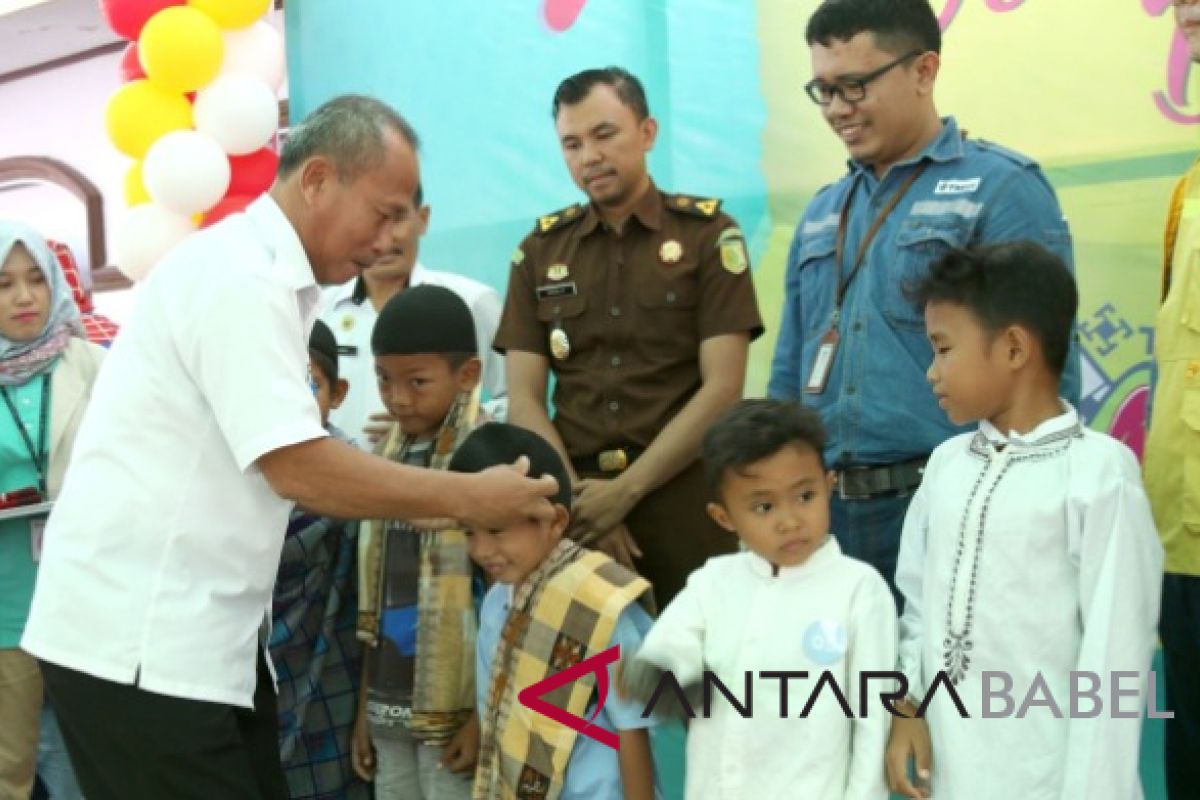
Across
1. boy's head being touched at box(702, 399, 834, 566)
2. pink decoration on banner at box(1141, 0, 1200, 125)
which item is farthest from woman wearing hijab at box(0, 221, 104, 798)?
pink decoration on banner at box(1141, 0, 1200, 125)

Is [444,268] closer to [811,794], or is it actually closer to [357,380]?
[357,380]

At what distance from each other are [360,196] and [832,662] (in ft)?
3.18

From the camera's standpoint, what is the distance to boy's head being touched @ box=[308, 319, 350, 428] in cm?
289

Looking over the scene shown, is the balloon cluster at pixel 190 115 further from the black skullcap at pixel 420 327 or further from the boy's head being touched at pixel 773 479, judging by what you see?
the boy's head being touched at pixel 773 479

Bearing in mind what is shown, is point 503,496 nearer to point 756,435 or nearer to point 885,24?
point 756,435

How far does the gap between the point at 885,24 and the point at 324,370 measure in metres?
1.31

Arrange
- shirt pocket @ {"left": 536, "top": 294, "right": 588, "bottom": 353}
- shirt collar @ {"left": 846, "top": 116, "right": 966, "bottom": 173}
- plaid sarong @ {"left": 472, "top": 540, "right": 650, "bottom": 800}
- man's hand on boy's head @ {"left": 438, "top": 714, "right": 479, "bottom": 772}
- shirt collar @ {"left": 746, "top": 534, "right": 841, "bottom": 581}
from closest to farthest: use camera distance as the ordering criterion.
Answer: shirt collar @ {"left": 746, "top": 534, "right": 841, "bottom": 581} < plaid sarong @ {"left": 472, "top": 540, "right": 650, "bottom": 800} < shirt collar @ {"left": 846, "top": 116, "right": 966, "bottom": 173} < man's hand on boy's head @ {"left": 438, "top": 714, "right": 479, "bottom": 772} < shirt pocket @ {"left": 536, "top": 294, "right": 588, "bottom": 353}

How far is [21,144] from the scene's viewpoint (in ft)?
23.5

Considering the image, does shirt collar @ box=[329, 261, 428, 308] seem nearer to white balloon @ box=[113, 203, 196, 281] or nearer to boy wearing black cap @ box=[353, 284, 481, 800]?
boy wearing black cap @ box=[353, 284, 481, 800]

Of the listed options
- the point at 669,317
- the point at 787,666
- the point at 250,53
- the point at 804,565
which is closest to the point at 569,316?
the point at 669,317

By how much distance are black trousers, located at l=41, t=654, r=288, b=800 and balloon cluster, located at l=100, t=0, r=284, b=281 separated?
Answer: 2.47 m

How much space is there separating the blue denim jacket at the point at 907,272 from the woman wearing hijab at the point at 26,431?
194 centimetres

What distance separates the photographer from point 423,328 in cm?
271

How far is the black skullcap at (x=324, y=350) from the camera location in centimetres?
289
